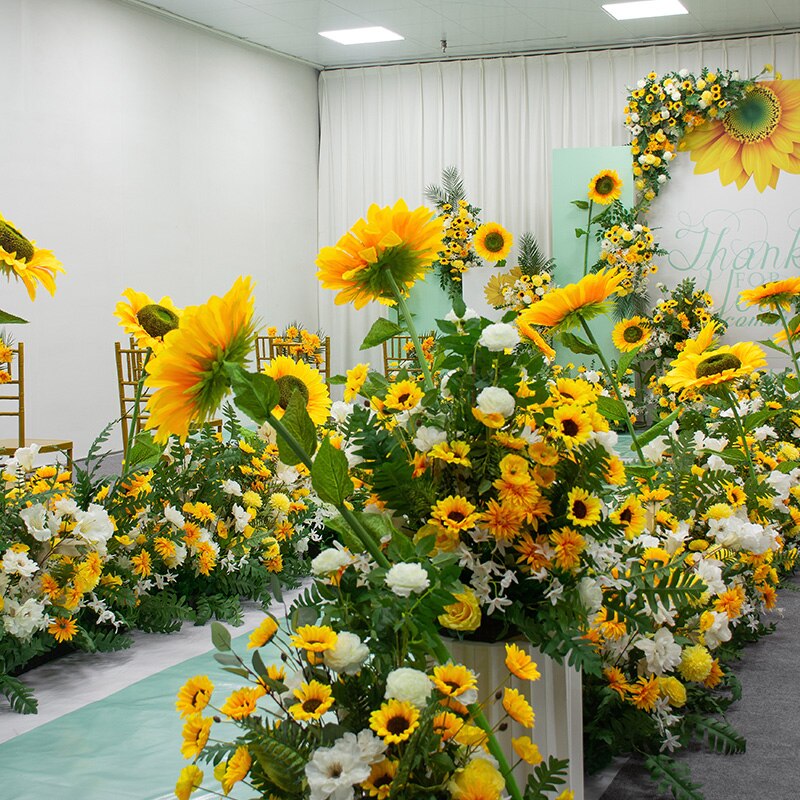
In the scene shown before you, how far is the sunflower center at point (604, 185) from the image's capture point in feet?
30.4

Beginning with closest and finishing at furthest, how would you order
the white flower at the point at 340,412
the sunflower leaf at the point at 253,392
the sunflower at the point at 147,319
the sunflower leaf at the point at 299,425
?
the sunflower leaf at the point at 253,392, the sunflower leaf at the point at 299,425, the white flower at the point at 340,412, the sunflower at the point at 147,319

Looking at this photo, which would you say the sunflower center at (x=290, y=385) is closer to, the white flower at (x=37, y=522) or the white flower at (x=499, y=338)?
the white flower at (x=499, y=338)

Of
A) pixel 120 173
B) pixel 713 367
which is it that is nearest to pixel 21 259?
pixel 713 367

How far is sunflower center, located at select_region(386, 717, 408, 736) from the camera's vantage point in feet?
3.97

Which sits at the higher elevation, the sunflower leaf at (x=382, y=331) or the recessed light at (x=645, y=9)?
the recessed light at (x=645, y=9)

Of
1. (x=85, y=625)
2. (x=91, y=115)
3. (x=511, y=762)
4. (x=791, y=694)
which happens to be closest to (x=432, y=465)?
(x=511, y=762)

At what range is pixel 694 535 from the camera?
2746 millimetres

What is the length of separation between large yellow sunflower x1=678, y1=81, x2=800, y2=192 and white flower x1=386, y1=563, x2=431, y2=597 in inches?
359

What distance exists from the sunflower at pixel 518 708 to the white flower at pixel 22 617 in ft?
5.69

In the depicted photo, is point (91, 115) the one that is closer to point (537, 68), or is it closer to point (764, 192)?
point (537, 68)

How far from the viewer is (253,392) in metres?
1.07

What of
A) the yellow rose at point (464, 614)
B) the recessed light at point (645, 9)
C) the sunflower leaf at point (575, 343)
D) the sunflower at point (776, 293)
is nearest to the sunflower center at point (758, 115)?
the recessed light at point (645, 9)

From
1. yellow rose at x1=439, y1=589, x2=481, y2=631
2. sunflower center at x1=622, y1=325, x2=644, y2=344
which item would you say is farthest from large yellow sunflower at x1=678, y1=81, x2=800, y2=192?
yellow rose at x1=439, y1=589, x2=481, y2=631

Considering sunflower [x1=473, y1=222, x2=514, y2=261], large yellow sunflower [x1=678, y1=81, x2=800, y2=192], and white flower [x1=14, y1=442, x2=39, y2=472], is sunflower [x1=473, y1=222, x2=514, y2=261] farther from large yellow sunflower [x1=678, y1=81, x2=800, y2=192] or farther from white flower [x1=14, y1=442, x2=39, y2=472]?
white flower [x1=14, y1=442, x2=39, y2=472]
